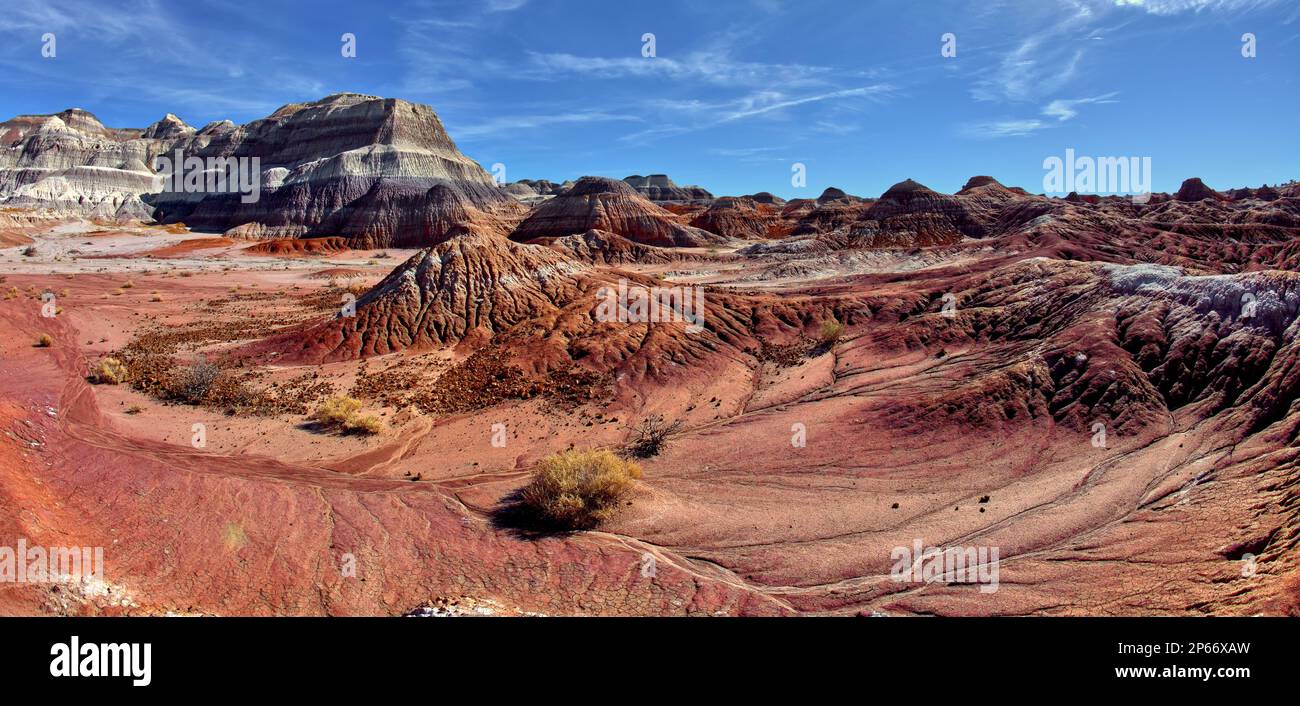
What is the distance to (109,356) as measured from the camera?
2533 centimetres

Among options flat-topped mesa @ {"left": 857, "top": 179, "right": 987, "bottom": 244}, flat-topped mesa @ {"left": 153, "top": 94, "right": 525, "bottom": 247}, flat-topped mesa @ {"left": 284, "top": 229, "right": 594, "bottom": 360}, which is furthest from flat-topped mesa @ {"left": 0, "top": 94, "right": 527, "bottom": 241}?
flat-topped mesa @ {"left": 284, "top": 229, "right": 594, "bottom": 360}

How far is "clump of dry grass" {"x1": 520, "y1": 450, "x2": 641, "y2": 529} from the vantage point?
42.0 feet

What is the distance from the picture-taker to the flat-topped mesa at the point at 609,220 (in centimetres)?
9131

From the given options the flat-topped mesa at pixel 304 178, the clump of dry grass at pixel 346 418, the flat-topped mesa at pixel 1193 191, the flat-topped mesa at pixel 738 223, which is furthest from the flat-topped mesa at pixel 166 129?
the flat-topped mesa at pixel 1193 191

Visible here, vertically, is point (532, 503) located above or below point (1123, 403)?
below

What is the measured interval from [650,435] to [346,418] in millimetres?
9643

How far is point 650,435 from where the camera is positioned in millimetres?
18484

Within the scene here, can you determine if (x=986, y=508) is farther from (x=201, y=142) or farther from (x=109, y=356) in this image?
(x=201, y=142)

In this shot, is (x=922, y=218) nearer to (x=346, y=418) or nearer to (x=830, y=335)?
(x=830, y=335)

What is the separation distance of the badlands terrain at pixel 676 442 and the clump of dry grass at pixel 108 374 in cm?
46

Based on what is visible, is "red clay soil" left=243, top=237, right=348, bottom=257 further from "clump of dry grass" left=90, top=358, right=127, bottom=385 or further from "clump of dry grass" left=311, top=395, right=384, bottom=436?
"clump of dry grass" left=311, top=395, right=384, bottom=436

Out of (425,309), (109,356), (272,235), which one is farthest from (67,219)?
(425,309)
